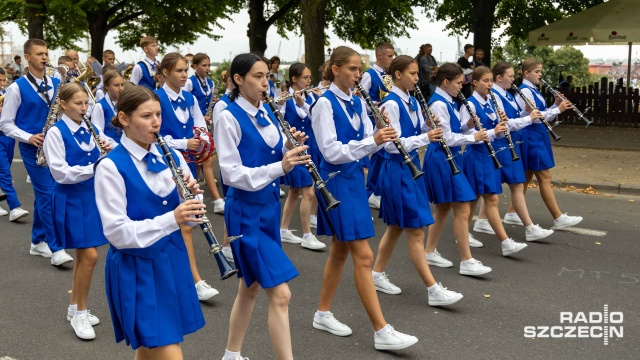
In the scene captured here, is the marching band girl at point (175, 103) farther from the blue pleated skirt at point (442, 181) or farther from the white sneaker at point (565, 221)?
the white sneaker at point (565, 221)

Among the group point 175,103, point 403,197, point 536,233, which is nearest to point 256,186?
point 403,197

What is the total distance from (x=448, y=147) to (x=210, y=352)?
8.76ft

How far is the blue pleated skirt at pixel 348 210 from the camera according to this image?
5156 millimetres

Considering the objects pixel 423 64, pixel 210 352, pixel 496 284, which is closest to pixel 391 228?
pixel 496 284

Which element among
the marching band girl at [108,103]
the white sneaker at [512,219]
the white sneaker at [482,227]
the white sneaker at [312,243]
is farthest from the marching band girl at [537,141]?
the marching band girl at [108,103]

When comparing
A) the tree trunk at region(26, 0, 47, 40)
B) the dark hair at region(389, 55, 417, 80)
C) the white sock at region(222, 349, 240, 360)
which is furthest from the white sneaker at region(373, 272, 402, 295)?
the tree trunk at region(26, 0, 47, 40)

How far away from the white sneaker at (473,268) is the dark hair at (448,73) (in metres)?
1.59

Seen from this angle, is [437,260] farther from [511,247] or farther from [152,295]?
[152,295]

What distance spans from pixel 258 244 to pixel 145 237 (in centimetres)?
95

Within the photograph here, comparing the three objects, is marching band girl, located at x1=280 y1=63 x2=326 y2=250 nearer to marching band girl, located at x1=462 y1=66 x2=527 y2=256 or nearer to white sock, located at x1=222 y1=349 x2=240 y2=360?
marching band girl, located at x1=462 y1=66 x2=527 y2=256

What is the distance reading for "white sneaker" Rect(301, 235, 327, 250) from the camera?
8.12 metres

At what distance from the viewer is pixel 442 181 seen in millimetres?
6816

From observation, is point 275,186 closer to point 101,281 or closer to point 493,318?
point 493,318

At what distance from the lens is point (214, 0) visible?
85.3ft
